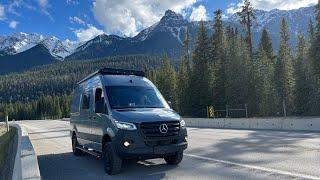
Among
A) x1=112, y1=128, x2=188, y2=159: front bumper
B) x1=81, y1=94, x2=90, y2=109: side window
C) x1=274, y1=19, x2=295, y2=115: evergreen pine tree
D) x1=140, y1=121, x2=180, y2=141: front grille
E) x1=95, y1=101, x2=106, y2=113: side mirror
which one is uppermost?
x1=274, y1=19, x2=295, y2=115: evergreen pine tree

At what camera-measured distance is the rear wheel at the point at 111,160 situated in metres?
10.9

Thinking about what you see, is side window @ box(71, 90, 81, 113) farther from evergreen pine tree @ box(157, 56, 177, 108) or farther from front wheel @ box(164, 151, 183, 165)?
evergreen pine tree @ box(157, 56, 177, 108)

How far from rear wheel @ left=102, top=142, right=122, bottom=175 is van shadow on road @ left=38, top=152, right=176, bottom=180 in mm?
144

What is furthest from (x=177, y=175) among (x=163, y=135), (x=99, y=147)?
(x=99, y=147)

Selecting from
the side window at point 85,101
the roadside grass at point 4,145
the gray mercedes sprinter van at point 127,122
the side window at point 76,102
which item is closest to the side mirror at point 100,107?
the gray mercedes sprinter van at point 127,122

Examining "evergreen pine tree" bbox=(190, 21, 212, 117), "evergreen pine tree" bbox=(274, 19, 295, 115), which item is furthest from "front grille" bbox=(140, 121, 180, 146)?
"evergreen pine tree" bbox=(190, 21, 212, 117)

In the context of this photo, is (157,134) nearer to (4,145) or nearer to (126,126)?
(126,126)

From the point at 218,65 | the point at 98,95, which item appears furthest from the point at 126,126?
the point at 218,65

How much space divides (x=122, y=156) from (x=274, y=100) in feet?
155

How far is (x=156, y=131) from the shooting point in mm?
10688

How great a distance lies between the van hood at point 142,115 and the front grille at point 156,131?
0.09m

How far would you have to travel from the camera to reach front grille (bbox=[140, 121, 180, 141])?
10.6 meters

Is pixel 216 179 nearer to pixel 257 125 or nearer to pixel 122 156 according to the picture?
pixel 122 156

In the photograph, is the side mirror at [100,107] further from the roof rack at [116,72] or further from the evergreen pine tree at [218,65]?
the evergreen pine tree at [218,65]
